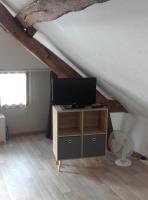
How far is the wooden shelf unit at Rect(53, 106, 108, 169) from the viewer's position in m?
4.20

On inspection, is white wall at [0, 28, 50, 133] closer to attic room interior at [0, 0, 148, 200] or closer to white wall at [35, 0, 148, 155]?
attic room interior at [0, 0, 148, 200]

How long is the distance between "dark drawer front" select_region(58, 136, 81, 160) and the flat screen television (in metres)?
0.51

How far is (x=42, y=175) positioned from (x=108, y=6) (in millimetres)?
2779

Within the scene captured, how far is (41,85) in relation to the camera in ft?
18.8

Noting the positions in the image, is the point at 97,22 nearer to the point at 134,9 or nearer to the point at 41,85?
the point at 134,9

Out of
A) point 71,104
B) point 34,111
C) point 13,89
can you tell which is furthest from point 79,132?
point 13,89

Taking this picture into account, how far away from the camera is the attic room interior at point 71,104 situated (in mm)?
2646

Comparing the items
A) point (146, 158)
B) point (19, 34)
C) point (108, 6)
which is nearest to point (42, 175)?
point (146, 158)

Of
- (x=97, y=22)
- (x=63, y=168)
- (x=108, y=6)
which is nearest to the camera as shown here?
(x=108, y=6)

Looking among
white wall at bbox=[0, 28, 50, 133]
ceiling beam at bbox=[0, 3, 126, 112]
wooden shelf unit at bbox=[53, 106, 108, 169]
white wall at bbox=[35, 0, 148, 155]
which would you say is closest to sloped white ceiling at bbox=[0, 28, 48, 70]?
white wall at bbox=[0, 28, 50, 133]

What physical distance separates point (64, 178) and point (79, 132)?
71cm

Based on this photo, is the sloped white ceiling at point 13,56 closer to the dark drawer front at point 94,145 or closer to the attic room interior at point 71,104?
the attic room interior at point 71,104

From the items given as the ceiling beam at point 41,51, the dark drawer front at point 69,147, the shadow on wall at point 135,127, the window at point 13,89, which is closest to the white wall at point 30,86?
the window at point 13,89

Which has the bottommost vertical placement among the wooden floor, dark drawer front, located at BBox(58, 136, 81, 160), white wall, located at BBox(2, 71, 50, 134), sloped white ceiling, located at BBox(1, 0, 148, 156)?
the wooden floor
